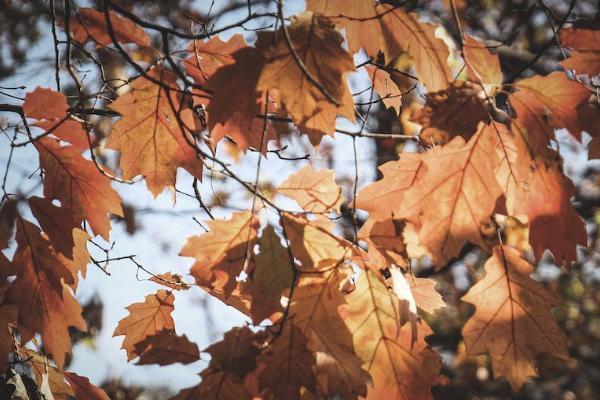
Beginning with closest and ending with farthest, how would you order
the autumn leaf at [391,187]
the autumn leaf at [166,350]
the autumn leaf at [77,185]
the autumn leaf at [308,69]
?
1. the autumn leaf at [308,69]
2. the autumn leaf at [166,350]
3. the autumn leaf at [391,187]
4. the autumn leaf at [77,185]

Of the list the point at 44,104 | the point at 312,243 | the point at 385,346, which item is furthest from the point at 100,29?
the point at 385,346

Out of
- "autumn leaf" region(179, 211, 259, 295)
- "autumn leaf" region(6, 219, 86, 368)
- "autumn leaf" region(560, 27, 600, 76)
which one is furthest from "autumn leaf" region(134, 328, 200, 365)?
"autumn leaf" region(560, 27, 600, 76)

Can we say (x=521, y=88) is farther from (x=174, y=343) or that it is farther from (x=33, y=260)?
(x=33, y=260)

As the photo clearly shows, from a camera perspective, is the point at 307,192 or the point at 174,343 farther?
the point at 307,192

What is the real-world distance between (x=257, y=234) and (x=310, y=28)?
1.70ft

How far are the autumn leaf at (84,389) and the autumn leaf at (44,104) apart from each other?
0.94 metres

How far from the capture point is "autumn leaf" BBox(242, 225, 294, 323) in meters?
1.01

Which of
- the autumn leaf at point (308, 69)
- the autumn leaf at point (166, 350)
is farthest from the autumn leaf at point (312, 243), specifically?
the autumn leaf at point (166, 350)

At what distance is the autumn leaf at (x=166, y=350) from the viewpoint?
1.07 meters

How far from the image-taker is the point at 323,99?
0.99 meters

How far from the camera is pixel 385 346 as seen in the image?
1137 mm

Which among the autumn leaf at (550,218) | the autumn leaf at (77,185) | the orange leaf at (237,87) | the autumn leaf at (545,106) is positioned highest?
the autumn leaf at (77,185)

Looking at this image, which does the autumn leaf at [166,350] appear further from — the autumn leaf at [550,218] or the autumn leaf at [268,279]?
the autumn leaf at [550,218]

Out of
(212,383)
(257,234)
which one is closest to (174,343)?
(212,383)
